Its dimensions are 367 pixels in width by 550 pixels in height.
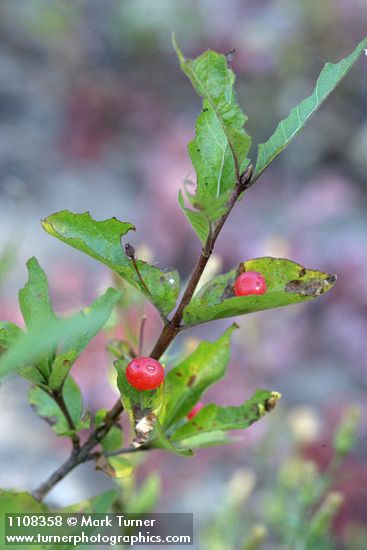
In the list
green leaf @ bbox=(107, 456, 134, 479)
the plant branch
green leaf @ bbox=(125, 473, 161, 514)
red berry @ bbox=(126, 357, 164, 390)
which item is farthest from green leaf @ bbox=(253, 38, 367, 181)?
green leaf @ bbox=(125, 473, 161, 514)

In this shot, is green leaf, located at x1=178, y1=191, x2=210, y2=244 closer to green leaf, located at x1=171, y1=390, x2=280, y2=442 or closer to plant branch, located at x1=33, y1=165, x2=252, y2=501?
plant branch, located at x1=33, y1=165, x2=252, y2=501

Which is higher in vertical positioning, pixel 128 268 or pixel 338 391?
pixel 338 391

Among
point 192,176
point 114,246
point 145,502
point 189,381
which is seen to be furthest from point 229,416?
point 192,176

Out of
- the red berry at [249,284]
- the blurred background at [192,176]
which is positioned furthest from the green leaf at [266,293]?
the blurred background at [192,176]

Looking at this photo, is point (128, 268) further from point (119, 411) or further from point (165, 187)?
point (165, 187)

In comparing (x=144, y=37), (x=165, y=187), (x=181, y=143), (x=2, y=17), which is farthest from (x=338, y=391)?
(x=2, y=17)

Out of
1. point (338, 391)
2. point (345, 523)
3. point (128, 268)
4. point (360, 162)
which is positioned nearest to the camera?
point (128, 268)

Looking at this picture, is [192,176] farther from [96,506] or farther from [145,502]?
[96,506]
